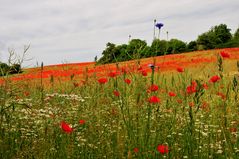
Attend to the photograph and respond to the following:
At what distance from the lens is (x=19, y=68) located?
4.14 metres

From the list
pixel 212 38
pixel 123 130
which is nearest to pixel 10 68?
pixel 123 130

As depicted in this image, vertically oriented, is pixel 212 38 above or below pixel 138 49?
above

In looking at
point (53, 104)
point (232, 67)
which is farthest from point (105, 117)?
point (232, 67)

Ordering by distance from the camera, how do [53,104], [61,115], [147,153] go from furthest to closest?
1. [53,104]
2. [61,115]
3. [147,153]

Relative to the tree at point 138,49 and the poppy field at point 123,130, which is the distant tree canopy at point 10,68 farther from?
the tree at point 138,49

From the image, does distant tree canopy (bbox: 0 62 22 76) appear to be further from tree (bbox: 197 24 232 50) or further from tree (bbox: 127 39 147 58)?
tree (bbox: 197 24 232 50)

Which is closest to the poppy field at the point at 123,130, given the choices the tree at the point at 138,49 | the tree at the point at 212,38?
the tree at the point at 138,49

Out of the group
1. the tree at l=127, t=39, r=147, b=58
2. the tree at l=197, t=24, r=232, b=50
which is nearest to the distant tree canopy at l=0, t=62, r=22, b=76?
the tree at l=127, t=39, r=147, b=58

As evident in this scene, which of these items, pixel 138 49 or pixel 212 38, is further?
pixel 212 38

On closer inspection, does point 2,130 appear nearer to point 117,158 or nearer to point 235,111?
point 117,158

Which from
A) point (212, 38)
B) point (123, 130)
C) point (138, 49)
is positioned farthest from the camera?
point (212, 38)

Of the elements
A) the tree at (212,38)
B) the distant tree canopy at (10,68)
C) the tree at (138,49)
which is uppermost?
the tree at (212,38)

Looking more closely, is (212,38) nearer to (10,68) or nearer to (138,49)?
(138,49)

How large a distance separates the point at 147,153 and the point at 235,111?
2.36 m
